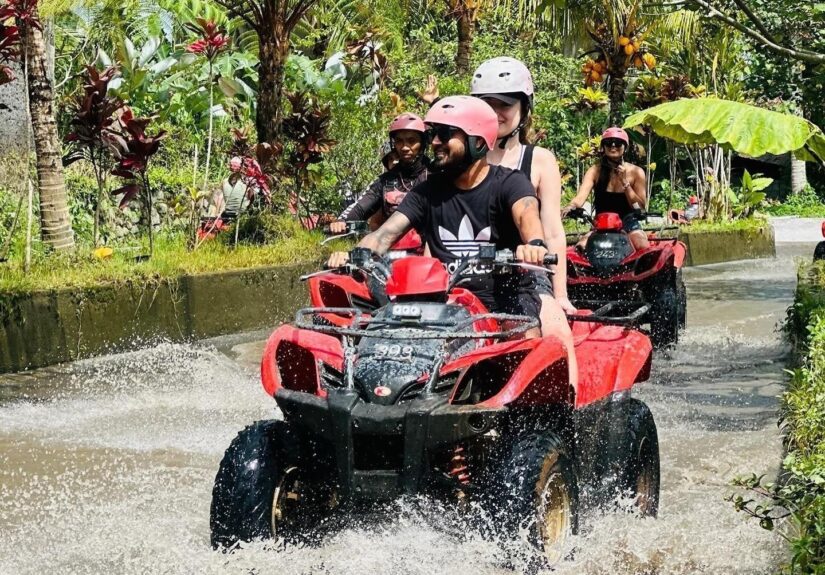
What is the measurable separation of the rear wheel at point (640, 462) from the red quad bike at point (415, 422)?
390 mm

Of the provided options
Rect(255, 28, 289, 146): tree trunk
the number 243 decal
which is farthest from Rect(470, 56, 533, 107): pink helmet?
Rect(255, 28, 289, 146): tree trunk

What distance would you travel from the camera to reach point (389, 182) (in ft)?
30.7

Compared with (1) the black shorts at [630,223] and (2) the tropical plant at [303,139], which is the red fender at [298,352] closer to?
(1) the black shorts at [630,223]

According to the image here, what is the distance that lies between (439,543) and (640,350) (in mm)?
1548

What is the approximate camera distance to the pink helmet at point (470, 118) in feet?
16.6

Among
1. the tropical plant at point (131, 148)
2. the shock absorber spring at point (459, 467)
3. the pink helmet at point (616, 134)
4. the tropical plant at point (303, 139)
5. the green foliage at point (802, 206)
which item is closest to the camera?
the shock absorber spring at point (459, 467)

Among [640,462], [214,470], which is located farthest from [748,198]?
[640,462]

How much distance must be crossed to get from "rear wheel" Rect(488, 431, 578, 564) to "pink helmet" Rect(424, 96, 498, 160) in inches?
49.2

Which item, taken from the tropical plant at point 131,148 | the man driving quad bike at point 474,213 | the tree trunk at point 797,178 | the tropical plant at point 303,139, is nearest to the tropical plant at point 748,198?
the tropical plant at point 303,139

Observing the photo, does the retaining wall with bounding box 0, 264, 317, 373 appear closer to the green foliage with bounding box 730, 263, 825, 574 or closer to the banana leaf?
the banana leaf

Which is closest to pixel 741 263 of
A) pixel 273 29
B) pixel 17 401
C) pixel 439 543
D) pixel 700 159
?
pixel 700 159

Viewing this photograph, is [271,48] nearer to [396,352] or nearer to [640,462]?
[640,462]

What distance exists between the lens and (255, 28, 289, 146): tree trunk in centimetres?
1463

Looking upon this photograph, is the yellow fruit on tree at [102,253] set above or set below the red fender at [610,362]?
above
